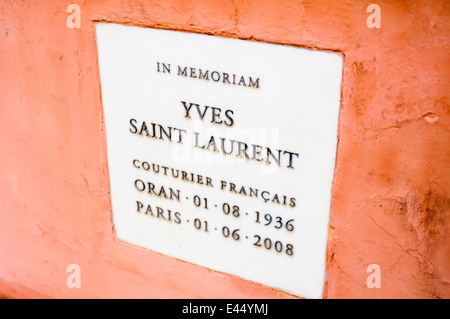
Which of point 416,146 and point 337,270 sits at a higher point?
point 416,146

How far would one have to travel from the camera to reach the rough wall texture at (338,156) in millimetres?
1266

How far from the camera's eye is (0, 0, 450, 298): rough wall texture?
1266mm

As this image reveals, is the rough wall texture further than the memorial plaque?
No

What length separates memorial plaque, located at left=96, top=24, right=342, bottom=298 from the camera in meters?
1.41

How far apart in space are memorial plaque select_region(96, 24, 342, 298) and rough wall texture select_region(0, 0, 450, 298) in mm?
47

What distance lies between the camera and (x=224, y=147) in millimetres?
1565

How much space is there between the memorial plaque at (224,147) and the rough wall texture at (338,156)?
5cm

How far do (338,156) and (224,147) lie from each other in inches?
14.5

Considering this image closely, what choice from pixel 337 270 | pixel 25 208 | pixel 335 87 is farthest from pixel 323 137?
pixel 25 208

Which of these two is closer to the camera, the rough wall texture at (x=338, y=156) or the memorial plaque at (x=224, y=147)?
the rough wall texture at (x=338, y=156)

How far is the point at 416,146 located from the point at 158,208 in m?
0.92

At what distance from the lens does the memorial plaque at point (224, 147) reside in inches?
55.6

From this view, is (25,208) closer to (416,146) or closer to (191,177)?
(191,177)
